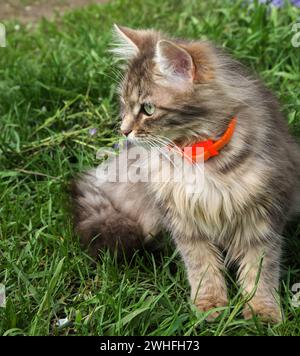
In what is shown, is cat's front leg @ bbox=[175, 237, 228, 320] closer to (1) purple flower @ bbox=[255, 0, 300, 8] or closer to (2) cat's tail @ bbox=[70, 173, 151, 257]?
(2) cat's tail @ bbox=[70, 173, 151, 257]

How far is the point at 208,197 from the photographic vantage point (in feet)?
8.15

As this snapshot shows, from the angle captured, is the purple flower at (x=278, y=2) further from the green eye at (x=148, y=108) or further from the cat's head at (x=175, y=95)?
the green eye at (x=148, y=108)

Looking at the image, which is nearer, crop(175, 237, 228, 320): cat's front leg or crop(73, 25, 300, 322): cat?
crop(73, 25, 300, 322): cat

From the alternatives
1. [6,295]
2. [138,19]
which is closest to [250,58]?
[138,19]

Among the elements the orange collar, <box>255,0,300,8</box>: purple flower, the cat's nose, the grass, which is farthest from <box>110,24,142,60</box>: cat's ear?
<box>255,0,300,8</box>: purple flower

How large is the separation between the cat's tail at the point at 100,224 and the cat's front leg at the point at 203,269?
0.26 m

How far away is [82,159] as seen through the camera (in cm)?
344

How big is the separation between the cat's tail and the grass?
66mm

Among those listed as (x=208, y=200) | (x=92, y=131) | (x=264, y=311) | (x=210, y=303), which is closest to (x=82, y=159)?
(x=92, y=131)

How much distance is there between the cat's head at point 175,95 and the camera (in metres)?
2.29

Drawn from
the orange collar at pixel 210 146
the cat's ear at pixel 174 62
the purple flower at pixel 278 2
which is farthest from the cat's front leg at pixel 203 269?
the purple flower at pixel 278 2

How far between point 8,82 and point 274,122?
6.68 ft

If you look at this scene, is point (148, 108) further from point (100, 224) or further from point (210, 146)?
point (100, 224)

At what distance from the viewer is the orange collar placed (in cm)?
238
